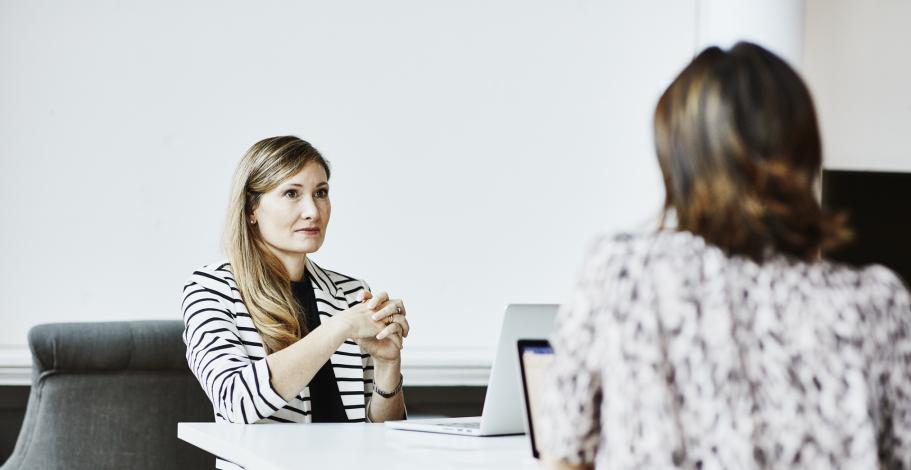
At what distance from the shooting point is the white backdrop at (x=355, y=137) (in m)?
3.28

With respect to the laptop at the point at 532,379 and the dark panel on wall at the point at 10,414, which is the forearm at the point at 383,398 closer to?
the laptop at the point at 532,379

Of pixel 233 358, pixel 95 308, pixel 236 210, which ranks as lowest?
pixel 95 308

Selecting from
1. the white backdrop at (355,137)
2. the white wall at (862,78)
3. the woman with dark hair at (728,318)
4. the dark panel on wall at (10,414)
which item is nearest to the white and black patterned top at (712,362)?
the woman with dark hair at (728,318)

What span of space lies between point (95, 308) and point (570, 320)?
8.57 feet

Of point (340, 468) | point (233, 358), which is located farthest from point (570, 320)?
point (233, 358)

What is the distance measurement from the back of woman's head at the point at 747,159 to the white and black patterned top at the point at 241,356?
118cm

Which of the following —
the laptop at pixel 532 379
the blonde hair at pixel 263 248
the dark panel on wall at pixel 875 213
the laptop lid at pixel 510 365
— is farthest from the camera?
the dark panel on wall at pixel 875 213

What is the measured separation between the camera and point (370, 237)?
3631 mm

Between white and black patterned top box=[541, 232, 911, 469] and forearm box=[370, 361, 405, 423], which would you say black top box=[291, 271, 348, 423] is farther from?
white and black patterned top box=[541, 232, 911, 469]

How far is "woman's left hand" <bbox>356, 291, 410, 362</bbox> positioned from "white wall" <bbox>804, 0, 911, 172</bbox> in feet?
8.34

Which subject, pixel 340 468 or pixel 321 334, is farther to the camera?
pixel 321 334

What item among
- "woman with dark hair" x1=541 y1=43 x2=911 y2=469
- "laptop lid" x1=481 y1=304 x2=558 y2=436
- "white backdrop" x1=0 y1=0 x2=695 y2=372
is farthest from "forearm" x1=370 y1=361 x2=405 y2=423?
"woman with dark hair" x1=541 y1=43 x2=911 y2=469

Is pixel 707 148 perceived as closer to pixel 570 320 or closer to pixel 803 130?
pixel 803 130

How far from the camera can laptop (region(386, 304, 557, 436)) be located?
5.61ft
